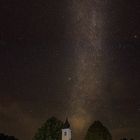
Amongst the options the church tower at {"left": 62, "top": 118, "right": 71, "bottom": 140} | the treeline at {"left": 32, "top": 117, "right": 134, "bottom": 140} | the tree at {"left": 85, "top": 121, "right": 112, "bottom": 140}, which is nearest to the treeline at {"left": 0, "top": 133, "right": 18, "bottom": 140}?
the church tower at {"left": 62, "top": 118, "right": 71, "bottom": 140}

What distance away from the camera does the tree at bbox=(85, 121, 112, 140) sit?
10300 centimetres

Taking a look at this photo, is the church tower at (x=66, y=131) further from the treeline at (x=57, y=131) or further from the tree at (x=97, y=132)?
the tree at (x=97, y=132)

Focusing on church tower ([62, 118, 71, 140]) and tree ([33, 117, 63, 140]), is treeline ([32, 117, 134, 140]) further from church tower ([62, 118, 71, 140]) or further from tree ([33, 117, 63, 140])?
church tower ([62, 118, 71, 140])

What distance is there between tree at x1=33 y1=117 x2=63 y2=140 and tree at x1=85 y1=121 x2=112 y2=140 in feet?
25.6

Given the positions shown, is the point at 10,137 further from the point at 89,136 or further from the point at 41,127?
the point at 89,136

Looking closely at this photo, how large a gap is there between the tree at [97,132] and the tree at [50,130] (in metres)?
7.82

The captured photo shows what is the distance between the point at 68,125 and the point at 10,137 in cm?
1784

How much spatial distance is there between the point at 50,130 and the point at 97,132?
10.7 m

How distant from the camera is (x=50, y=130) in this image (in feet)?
348

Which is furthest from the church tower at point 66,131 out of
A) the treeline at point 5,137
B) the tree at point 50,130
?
the treeline at point 5,137

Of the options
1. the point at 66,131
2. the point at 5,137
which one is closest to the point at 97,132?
the point at 66,131

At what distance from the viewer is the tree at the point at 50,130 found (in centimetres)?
10484

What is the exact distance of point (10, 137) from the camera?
126 m

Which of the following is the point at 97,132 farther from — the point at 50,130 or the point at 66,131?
the point at 66,131
